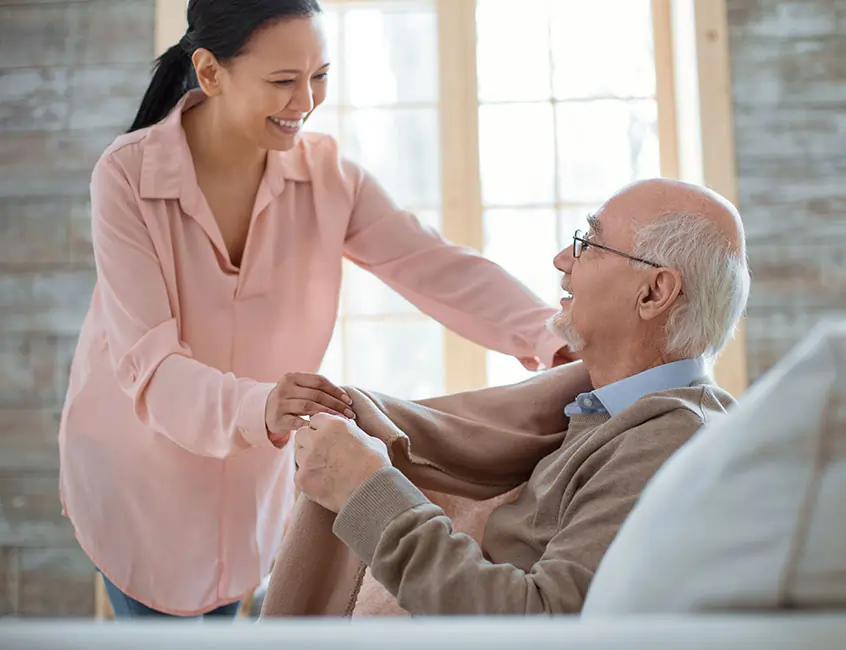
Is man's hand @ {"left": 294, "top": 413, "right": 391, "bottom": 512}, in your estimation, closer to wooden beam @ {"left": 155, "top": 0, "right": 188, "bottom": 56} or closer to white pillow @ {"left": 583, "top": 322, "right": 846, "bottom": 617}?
white pillow @ {"left": 583, "top": 322, "right": 846, "bottom": 617}

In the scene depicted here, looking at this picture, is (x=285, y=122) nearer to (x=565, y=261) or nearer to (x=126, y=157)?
(x=126, y=157)

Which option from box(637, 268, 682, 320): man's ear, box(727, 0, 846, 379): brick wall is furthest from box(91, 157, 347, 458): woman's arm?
box(727, 0, 846, 379): brick wall

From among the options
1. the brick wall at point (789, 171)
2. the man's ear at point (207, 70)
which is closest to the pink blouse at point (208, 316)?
the man's ear at point (207, 70)

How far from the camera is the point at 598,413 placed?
165 centimetres

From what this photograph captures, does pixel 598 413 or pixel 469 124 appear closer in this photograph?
pixel 598 413

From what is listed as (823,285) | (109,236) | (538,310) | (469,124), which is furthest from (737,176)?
(109,236)

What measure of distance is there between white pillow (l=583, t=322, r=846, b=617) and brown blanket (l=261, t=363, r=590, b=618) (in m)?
0.81

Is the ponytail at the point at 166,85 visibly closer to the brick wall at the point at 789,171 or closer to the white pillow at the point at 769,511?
the white pillow at the point at 769,511

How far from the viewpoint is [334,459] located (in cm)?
140

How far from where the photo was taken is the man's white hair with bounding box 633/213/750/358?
1.59 metres

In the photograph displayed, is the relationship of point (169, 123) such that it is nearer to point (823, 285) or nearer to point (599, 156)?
point (599, 156)

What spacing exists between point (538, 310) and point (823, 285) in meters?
1.83

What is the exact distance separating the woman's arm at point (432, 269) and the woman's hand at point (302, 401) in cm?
65

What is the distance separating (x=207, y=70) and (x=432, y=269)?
0.65 meters
